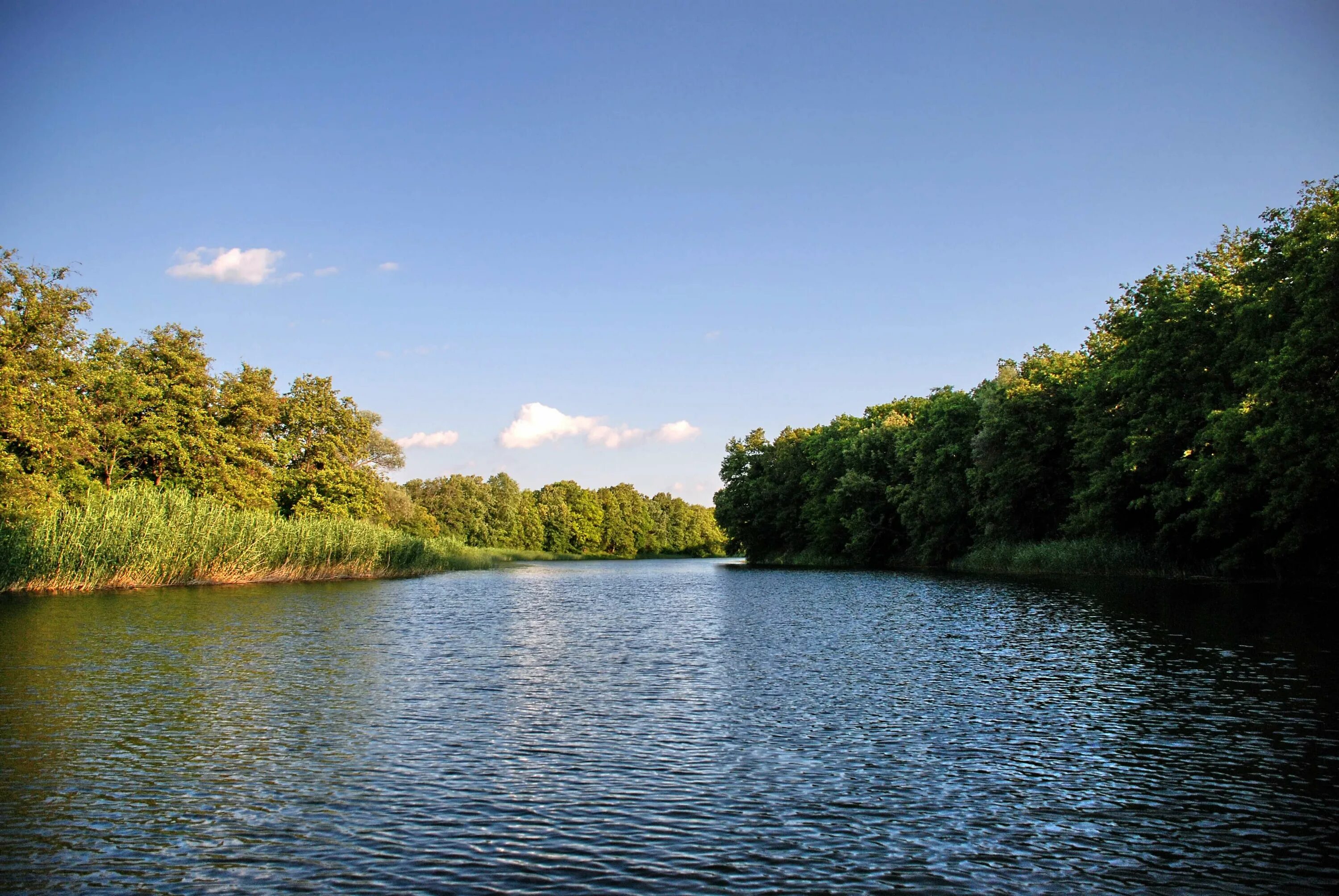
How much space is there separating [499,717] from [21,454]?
39560mm

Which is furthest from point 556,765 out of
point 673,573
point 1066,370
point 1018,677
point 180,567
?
point 673,573

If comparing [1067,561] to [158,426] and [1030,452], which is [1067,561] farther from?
[158,426]

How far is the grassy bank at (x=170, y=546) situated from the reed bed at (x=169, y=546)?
1.7 inches

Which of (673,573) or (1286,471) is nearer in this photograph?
(1286,471)

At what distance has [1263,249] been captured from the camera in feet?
143

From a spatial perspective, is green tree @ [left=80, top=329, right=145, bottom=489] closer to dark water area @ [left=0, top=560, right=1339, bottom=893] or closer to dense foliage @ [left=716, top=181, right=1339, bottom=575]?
dark water area @ [left=0, top=560, right=1339, bottom=893]

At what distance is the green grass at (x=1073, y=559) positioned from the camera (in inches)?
2121

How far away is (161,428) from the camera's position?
5972 cm

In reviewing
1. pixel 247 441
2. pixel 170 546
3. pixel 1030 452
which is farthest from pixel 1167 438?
pixel 247 441

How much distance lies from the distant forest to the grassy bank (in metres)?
1.84

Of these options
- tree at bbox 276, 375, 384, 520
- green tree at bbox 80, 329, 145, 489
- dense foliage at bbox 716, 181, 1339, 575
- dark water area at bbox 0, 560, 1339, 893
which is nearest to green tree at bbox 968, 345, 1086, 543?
dense foliage at bbox 716, 181, 1339, 575

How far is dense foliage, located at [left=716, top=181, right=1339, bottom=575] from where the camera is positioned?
121ft

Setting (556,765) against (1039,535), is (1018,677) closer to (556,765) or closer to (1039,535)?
(556,765)

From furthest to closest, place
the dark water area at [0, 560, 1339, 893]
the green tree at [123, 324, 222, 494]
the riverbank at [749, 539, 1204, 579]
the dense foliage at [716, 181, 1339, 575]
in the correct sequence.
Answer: the green tree at [123, 324, 222, 494], the riverbank at [749, 539, 1204, 579], the dense foliage at [716, 181, 1339, 575], the dark water area at [0, 560, 1339, 893]
